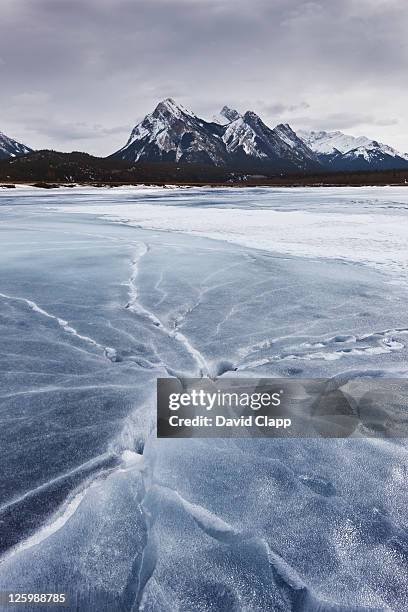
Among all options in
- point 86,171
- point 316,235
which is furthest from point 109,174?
point 316,235

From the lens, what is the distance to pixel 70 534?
272 cm

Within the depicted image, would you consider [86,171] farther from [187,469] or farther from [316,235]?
→ [187,469]

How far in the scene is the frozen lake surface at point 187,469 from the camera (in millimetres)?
2459

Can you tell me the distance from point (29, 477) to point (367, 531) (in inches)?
88.8

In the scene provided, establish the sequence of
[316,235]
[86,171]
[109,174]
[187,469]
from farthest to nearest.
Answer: [86,171], [109,174], [316,235], [187,469]

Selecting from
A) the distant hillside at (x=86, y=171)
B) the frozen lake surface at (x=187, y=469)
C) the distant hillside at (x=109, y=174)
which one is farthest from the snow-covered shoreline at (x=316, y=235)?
the distant hillside at (x=86, y=171)

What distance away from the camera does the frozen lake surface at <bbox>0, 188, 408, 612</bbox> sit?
2459 mm

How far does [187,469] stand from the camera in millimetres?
3244

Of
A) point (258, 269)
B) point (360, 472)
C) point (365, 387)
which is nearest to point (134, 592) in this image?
point (360, 472)

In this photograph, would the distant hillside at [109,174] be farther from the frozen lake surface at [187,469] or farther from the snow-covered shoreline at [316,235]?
the frozen lake surface at [187,469]

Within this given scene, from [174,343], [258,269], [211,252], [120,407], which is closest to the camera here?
[120,407]

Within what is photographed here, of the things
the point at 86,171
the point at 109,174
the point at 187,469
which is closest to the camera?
the point at 187,469

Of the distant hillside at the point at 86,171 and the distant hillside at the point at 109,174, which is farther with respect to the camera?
the distant hillside at the point at 86,171

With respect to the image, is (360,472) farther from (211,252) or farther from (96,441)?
(211,252)
